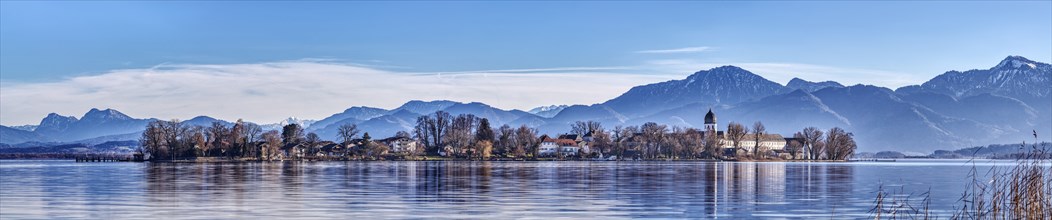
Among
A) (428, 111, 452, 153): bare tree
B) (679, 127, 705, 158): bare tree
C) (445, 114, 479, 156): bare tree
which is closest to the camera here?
(445, 114, 479, 156): bare tree

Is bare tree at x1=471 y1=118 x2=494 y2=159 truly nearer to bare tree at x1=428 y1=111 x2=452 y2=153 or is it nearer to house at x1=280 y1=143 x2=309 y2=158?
bare tree at x1=428 y1=111 x2=452 y2=153

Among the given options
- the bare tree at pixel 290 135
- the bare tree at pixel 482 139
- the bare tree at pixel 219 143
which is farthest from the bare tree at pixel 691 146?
the bare tree at pixel 219 143

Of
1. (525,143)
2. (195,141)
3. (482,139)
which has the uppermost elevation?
(482,139)

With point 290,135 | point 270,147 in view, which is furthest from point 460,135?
point 290,135

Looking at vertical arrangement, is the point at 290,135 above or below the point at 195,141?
above

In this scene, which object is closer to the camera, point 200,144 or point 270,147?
point 200,144

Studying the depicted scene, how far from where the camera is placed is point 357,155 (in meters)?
184

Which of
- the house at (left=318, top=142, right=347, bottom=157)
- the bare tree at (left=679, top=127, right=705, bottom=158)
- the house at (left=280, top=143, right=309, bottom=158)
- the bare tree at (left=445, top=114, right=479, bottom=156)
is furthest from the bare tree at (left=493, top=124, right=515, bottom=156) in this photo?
the house at (left=280, top=143, right=309, bottom=158)

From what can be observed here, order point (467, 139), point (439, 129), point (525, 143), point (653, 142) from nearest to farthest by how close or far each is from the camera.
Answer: point (467, 139) < point (439, 129) < point (525, 143) < point (653, 142)

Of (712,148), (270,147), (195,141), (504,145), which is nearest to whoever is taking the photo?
(195,141)

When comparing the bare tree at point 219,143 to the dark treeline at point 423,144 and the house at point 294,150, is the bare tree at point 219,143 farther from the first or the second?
the house at point 294,150

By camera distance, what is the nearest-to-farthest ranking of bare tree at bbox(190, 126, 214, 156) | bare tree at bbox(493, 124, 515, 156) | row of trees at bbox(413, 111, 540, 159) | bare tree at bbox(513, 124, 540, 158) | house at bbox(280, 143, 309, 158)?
1. bare tree at bbox(190, 126, 214, 156)
2. row of trees at bbox(413, 111, 540, 159)
3. bare tree at bbox(513, 124, 540, 158)
4. house at bbox(280, 143, 309, 158)
5. bare tree at bbox(493, 124, 515, 156)

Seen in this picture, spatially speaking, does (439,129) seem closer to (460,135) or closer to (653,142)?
(460,135)

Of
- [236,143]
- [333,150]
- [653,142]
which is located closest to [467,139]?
[333,150]
